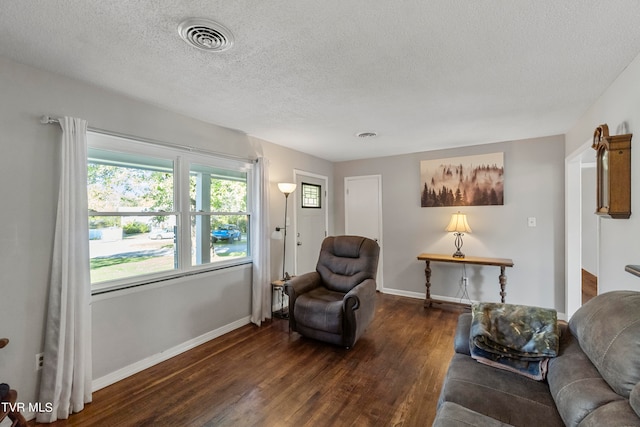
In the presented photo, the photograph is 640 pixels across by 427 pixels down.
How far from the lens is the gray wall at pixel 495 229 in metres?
3.53

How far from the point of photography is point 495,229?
12.6 feet

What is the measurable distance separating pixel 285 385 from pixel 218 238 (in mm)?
1703

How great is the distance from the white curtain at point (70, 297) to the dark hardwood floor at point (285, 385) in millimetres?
172

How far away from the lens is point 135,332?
7.77ft

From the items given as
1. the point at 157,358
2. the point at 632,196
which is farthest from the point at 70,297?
the point at 632,196

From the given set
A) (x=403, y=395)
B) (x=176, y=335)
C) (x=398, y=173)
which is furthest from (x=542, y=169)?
(x=176, y=335)

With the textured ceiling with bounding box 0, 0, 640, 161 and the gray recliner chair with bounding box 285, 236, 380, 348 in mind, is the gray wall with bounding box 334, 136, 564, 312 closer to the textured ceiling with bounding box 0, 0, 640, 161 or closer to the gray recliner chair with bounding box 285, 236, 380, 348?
the textured ceiling with bounding box 0, 0, 640, 161

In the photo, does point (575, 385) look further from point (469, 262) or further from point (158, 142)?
point (158, 142)

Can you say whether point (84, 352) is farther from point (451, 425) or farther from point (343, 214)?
point (343, 214)

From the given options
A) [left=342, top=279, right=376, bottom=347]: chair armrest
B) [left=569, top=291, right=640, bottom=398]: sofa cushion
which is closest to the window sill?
[left=342, top=279, right=376, bottom=347]: chair armrest

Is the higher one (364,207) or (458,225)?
(364,207)

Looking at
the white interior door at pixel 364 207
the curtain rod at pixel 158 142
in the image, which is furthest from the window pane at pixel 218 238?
the white interior door at pixel 364 207

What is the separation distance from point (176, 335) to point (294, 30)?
2.74 metres

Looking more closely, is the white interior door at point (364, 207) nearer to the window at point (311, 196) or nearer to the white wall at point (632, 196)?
the window at point (311, 196)
